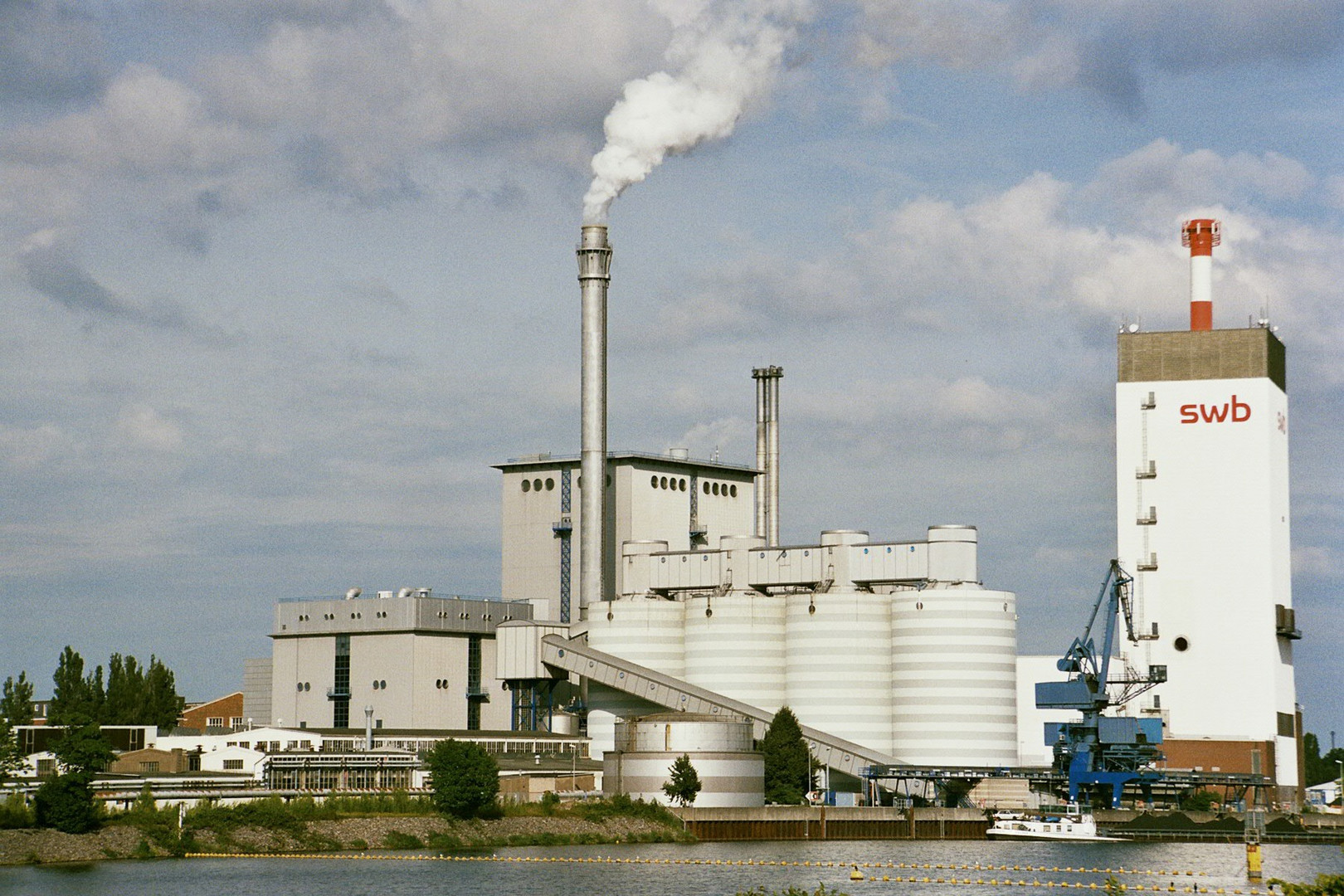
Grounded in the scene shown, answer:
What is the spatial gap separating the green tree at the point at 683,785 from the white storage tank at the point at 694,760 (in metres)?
0.68

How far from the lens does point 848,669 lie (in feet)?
476

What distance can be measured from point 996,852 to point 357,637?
6142 centimetres

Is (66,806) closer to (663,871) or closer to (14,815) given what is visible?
(14,815)

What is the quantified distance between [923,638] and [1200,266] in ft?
118

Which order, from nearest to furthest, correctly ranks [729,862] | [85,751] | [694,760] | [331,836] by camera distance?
[729,862] < [331,836] < [85,751] < [694,760]

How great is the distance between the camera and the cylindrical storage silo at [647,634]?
153m

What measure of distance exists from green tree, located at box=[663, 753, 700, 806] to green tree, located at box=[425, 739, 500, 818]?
570 inches

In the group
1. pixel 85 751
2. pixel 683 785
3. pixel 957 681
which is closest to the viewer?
pixel 85 751

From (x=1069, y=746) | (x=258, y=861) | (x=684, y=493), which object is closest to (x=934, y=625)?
(x=1069, y=746)

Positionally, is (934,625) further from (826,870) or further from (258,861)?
(258,861)

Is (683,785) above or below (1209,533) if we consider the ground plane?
below

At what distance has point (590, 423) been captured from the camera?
154375 millimetres

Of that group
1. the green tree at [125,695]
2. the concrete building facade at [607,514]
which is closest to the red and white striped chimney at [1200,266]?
the concrete building facade at [607,514]

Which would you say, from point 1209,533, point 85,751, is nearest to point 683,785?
point 85,751
